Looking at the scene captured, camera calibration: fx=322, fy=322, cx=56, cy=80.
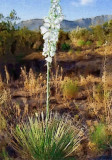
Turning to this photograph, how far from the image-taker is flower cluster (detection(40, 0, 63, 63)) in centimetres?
347

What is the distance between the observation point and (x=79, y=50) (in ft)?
55.5

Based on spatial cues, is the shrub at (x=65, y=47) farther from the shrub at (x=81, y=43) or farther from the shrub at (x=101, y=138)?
the shrub at (x=101, y=138)

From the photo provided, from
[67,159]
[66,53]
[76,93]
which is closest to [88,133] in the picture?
[67,159]

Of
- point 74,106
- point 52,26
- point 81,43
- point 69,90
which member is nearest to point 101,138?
point 52,26

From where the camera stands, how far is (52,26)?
11.6ft

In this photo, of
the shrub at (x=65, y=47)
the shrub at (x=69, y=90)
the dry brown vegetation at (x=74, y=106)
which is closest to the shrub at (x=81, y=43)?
the shrub at (x=65, y=47)

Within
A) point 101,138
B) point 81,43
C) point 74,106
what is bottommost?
point 74,106

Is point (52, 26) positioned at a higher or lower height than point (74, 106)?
higher

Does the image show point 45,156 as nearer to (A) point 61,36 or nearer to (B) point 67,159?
(B) point 67,159

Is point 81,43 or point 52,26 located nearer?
point 52,26

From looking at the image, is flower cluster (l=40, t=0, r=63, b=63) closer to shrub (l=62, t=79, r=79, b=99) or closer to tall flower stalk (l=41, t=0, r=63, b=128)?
tall flower stalk (l=41, t=0, r=63, b=128)

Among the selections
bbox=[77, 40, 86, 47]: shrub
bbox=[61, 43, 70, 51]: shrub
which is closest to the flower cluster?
bbox=[61, 43, 70, 51]: shrub

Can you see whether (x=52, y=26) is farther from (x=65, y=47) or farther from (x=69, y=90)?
(x=65, y=47)

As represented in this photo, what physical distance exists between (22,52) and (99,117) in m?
11.2
